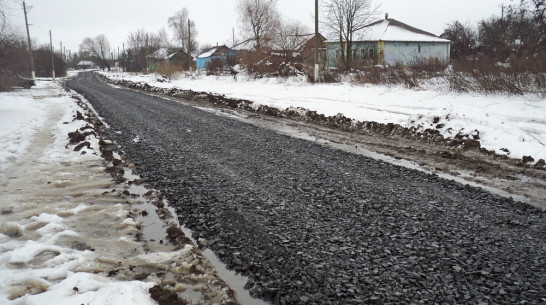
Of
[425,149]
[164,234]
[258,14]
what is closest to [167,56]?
[258,14]

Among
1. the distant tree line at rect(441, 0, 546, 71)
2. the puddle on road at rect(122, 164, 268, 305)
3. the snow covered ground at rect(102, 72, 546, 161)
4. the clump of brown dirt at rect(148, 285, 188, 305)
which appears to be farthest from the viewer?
the distant tree line at rect(441, 0, 546, 71)

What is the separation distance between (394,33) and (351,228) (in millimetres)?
44790

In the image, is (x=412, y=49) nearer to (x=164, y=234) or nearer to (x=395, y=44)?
(x=395, y=44)

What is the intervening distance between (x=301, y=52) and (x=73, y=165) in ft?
93.2

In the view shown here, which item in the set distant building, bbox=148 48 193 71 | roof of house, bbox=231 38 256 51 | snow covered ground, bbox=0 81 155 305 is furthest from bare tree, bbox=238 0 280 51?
snow covered ground, bbox=0 81 155 305

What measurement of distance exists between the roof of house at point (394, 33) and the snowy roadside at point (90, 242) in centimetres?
4035

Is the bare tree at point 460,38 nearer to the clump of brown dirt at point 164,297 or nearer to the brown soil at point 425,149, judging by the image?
the brown soil at point 425,149

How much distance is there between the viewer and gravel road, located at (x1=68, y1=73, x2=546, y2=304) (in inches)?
148

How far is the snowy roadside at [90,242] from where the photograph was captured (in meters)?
3.73

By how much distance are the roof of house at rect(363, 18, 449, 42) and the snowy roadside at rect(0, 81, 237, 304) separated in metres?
40.4

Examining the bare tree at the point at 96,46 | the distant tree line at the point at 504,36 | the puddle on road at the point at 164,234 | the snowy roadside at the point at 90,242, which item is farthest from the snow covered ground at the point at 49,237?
the bare tree at the point at 96,46

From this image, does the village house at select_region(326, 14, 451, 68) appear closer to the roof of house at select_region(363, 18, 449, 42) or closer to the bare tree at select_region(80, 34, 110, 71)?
the roof of house at select_region(363, 18, 449, 42)

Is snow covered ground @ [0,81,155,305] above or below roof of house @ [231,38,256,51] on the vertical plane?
below

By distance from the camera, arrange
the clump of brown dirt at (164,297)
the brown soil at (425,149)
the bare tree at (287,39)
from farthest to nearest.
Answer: the bare tree at (287,39) → the brown soil at (425,149) → the clump of brown dirt at (164,297)
